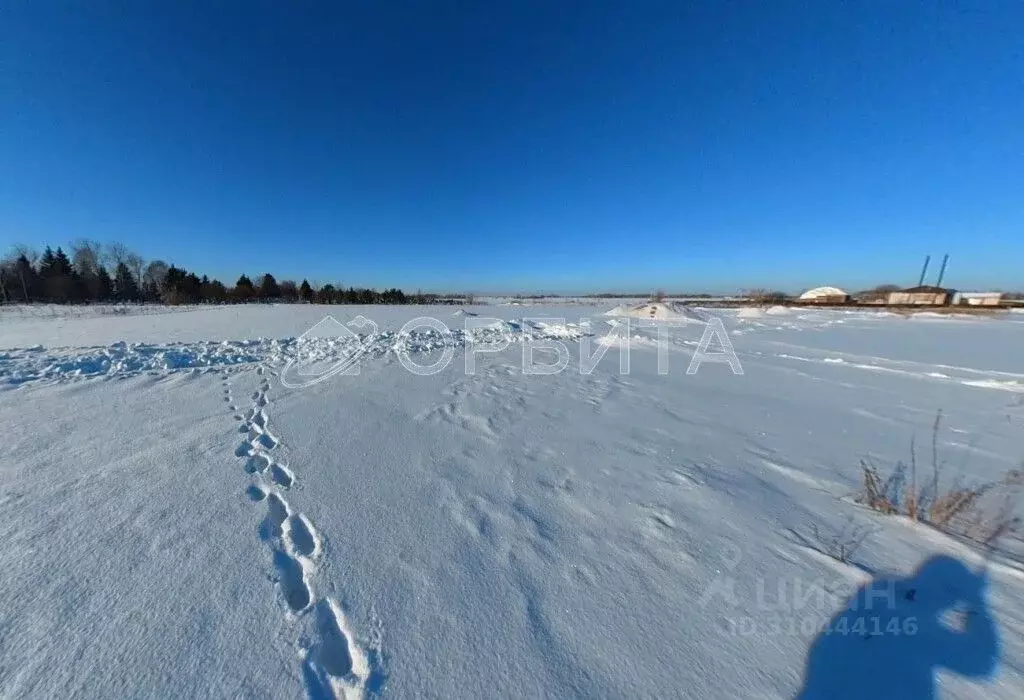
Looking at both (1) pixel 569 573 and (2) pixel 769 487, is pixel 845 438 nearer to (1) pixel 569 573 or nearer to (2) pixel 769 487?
(2) pixel 769 487

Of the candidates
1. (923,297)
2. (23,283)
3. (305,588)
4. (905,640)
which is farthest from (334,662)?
(23,283)

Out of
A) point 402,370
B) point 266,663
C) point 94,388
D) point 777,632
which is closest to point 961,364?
point 777,632

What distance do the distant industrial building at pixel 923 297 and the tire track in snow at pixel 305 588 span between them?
173 ft

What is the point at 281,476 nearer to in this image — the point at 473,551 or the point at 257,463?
the point at 257,463

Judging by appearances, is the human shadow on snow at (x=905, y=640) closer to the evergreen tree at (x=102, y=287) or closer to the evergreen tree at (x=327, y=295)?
the evergreen tree at (x=327, y=295)

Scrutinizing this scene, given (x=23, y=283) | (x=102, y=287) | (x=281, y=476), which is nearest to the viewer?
(x=281, y=476)

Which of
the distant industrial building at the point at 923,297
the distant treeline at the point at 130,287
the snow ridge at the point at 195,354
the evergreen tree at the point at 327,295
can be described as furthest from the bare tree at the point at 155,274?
the distant industrial building at the point at 923,297

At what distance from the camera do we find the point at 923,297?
124 ft

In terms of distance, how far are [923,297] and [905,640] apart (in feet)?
180

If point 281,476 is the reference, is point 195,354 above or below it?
above

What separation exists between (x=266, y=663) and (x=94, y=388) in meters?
6.03

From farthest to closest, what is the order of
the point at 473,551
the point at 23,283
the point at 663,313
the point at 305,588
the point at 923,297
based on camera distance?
the point at 923,297, the point at 23,283, the point at 663,313, the point at 473,551, the point at 305,588

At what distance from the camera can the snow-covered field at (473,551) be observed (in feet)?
5.11

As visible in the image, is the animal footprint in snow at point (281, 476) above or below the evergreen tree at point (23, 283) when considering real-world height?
below
